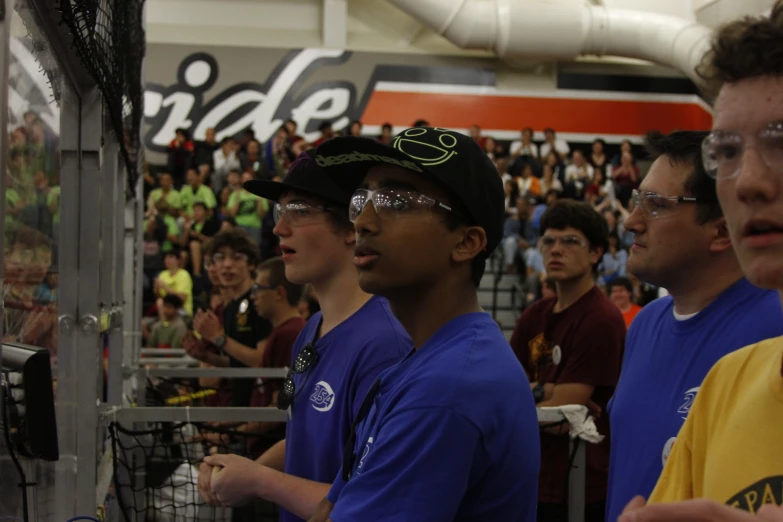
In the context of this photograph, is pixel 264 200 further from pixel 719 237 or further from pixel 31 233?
pixel 719 237

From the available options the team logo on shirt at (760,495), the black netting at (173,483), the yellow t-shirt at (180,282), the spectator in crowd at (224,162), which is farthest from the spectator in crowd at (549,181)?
the team logo on shirt at (760,495)

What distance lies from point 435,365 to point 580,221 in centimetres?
288

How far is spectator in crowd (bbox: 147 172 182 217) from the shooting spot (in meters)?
16.3

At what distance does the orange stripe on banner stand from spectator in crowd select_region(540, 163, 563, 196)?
7.10 feet

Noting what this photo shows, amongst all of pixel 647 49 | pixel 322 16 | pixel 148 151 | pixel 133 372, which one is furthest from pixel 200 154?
pixel 133 372

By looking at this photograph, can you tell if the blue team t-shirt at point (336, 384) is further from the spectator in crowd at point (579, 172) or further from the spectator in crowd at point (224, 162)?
the spectator in crowd at point (579, 172)

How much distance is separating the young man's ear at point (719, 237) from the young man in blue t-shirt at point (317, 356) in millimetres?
882

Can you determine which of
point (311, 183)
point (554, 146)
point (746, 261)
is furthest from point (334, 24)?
point (746, 261)

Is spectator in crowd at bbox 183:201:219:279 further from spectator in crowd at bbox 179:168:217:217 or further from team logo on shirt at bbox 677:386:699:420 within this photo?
team logo on shirt at bbox 677:386:699:420

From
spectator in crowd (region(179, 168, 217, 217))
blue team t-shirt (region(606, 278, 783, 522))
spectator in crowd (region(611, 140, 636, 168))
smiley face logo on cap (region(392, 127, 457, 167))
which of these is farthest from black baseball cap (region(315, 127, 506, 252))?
spectator in crowd (region(611, 140, 636, 168))

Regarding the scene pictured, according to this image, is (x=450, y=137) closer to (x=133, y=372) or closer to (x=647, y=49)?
(x=133, y=372)

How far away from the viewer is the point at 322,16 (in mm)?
20125

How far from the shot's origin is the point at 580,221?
460 cm

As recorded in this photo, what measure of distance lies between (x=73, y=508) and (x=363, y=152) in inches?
66.1
